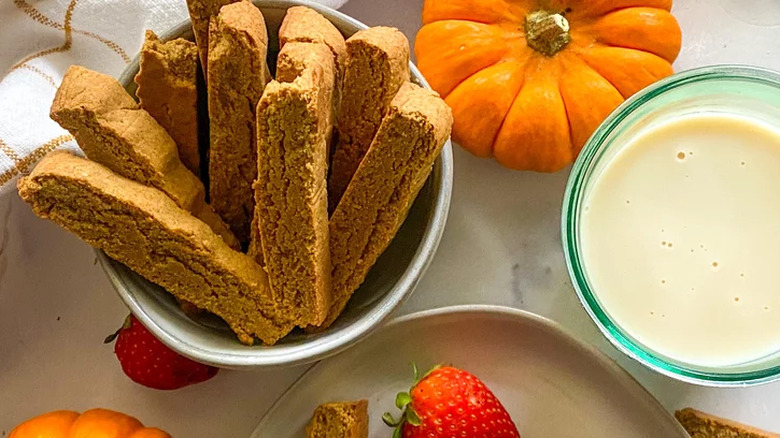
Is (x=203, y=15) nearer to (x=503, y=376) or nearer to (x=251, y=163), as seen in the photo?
(x=251, y=163)

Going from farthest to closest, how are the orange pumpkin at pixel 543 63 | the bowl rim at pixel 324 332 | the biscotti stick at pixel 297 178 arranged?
the orange pumpkin at pixel 543 63 → the bowl rim at pixel 324 332 → the biscotti stick at pixel 297 178

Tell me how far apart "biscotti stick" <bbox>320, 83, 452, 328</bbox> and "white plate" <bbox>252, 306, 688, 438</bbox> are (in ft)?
0.42

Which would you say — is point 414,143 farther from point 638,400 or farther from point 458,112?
point 638,400

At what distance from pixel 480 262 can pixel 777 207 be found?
0.92 feet

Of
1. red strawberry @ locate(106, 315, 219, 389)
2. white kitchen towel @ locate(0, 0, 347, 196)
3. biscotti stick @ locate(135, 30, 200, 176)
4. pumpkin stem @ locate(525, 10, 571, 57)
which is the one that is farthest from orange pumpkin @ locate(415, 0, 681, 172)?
red strawberry @ locate(106, 315, 219, 389)

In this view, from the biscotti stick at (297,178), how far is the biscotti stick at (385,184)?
19mm

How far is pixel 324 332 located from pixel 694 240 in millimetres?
321

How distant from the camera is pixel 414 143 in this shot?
2.06 feet

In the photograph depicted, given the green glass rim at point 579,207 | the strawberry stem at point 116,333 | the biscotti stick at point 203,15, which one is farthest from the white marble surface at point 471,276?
the biscotti stick at point 203,15

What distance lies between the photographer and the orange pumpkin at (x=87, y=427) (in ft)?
2.66

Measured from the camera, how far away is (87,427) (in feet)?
2.67

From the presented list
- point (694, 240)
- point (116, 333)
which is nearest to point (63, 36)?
point (116, 333)

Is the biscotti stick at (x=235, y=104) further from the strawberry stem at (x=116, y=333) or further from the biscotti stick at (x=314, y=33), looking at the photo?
the strawberry stem at (x=116, y=333)

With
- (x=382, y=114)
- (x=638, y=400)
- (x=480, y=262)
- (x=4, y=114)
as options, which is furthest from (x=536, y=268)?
(x=4, y=114)
